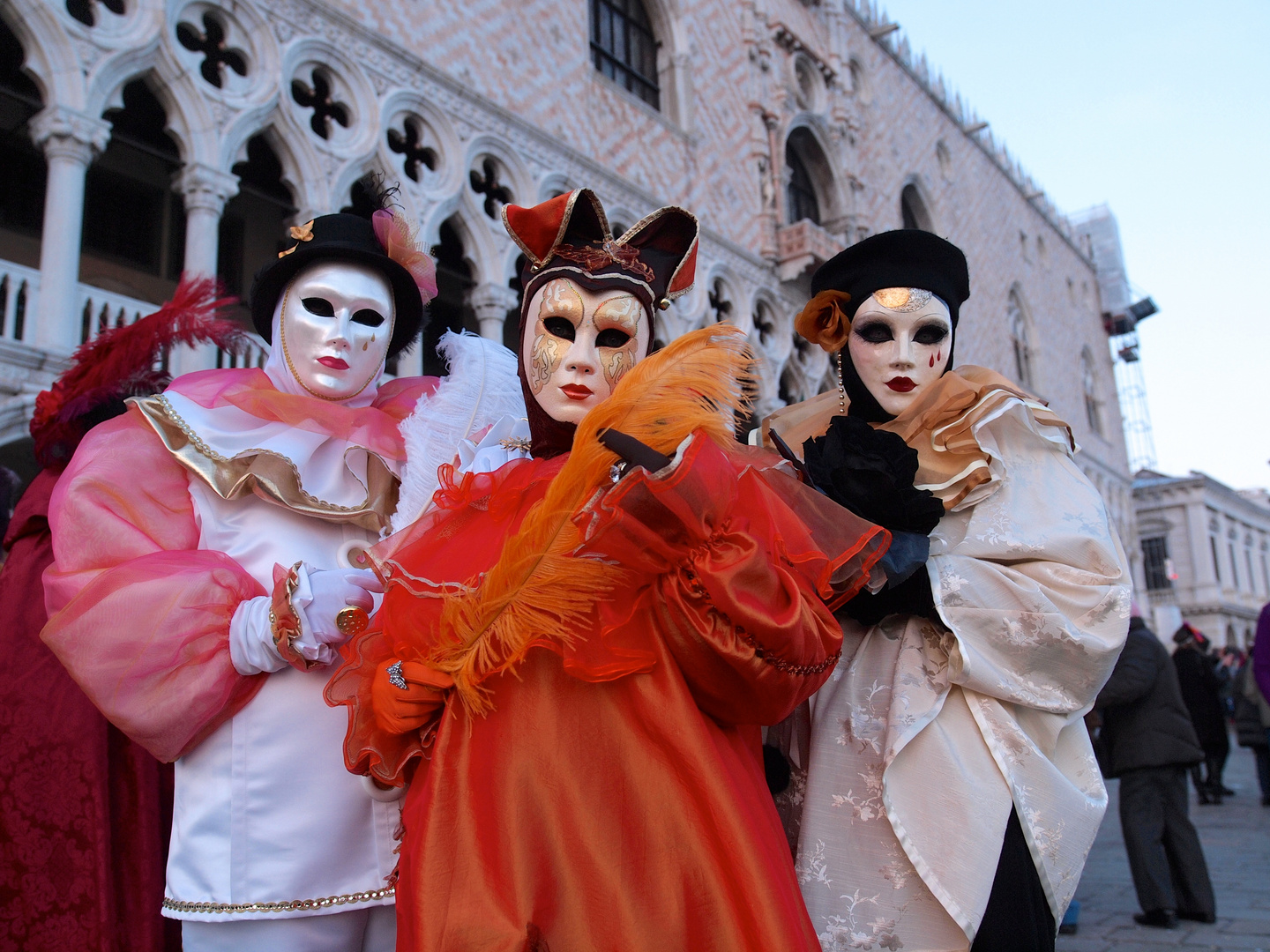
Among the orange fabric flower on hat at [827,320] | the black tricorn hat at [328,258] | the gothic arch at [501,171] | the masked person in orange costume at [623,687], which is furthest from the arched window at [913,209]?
the masked person in orange costume at [623,687]

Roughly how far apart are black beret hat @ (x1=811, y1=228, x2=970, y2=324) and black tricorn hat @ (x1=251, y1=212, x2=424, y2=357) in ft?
3.01

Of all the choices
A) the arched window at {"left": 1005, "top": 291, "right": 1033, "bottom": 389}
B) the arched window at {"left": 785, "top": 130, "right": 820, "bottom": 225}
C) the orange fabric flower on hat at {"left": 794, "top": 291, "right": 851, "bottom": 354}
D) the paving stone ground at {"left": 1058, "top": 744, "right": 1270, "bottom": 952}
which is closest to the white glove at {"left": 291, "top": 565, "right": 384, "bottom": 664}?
the orange fabric flower on hat at {"left": 794, "top": 291, "right": 851, "bottom": 354}

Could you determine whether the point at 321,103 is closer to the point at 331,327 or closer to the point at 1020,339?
the point at 331,327

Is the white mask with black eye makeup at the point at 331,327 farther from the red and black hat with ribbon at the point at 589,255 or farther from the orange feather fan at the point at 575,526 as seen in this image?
the orange feather fan at the point at 575,526

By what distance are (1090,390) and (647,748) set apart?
867 inches

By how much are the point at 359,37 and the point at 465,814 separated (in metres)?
6.57

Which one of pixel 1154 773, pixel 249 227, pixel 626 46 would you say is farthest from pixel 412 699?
pixel 626 46

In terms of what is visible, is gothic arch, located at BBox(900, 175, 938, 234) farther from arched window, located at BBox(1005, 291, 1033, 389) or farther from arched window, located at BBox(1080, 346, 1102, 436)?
arched window, located at BBox(1080, 346, 1102, 436)

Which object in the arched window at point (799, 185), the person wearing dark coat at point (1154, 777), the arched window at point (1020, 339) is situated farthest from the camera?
the arched window at point (1020, 339)

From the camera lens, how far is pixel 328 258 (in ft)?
6.55

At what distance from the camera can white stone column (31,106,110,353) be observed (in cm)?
488

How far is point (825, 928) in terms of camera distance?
5.15ft

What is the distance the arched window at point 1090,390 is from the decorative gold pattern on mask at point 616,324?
20.9m

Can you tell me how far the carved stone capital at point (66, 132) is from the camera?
193 inches
